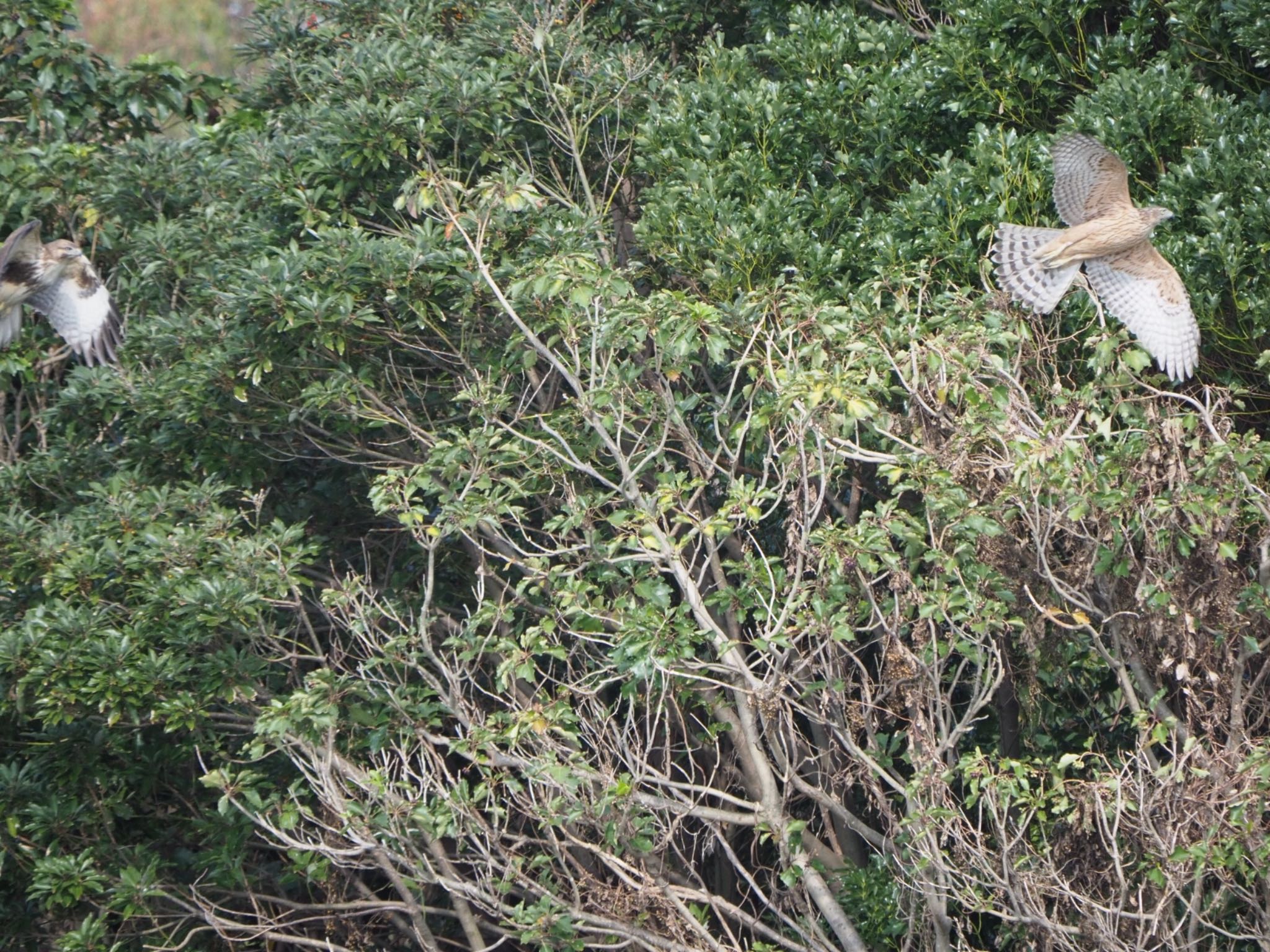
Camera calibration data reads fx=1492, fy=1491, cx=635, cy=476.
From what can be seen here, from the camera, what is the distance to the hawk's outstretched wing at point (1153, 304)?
20.7 ft

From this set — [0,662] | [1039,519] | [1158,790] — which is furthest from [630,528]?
[0,662]

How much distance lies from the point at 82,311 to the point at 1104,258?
5.63 metres

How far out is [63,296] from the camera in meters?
8.57

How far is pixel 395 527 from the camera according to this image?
8406 mm

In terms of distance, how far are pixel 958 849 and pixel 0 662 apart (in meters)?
4.16

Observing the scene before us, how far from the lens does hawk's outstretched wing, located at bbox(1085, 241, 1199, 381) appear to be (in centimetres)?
631

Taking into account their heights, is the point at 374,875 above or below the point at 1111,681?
below

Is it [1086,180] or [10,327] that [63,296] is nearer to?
[10,327]

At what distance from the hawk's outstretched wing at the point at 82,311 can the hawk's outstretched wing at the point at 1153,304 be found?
17.7 feet

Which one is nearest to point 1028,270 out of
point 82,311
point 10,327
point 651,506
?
point 651,506

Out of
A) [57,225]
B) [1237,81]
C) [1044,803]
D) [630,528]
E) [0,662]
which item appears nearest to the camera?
[1044,803]

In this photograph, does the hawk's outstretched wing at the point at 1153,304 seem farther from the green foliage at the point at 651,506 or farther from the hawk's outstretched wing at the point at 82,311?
the hawk's outstretched wing at the point at 82,311

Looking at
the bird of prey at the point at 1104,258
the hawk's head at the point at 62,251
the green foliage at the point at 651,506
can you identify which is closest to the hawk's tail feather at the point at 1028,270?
the bird of prey at the point at 1104,258

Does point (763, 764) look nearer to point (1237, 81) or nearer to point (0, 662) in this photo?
point (0, 662)
